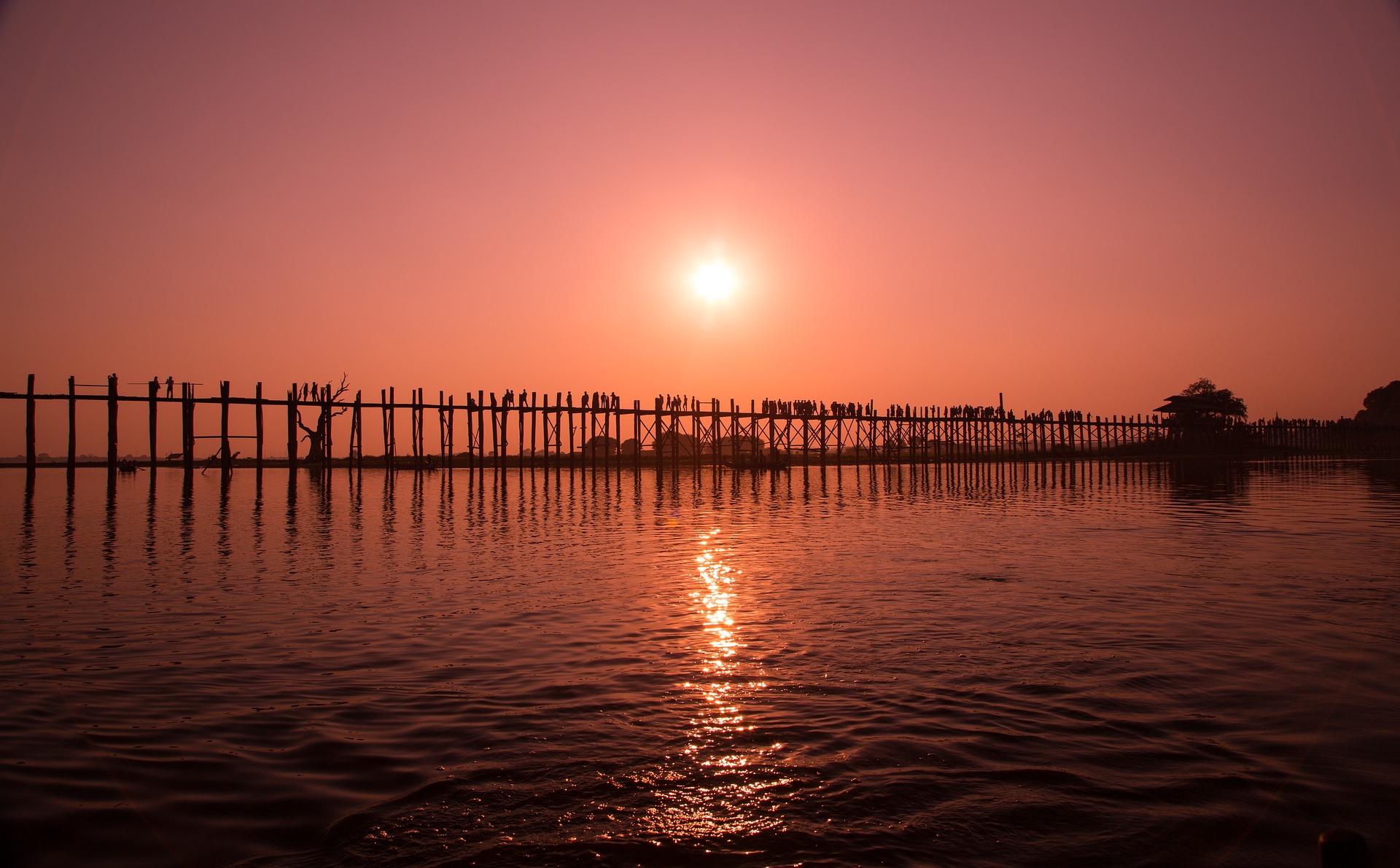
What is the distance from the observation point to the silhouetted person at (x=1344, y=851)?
7.65 ft

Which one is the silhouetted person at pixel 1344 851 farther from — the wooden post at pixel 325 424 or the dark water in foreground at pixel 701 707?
the wooden post at pixel 325 424

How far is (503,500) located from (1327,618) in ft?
81.2

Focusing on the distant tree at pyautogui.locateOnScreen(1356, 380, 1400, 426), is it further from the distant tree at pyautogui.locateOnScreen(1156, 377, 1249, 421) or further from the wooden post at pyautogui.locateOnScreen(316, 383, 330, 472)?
the wooden post at pyautogui.locateOnScreen(316, 383, 330, 472)

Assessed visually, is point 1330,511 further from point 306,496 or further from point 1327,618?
point 306,496

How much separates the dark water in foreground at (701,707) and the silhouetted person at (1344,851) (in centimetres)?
150

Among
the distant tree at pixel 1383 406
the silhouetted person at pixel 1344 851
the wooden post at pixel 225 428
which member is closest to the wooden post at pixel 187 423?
the wooden post at pixel 225 428

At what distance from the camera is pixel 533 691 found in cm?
636

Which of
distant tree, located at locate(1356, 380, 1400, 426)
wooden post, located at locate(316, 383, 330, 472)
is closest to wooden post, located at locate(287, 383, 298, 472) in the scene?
wooden post, located at locate(316, 383, 330, 472)

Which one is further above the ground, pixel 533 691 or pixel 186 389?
pixel 186 389

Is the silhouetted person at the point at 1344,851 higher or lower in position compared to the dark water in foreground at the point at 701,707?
higher

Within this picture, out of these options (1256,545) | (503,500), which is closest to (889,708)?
(1256,545)

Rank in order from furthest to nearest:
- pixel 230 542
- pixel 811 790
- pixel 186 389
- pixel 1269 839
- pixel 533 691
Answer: pixel 186 389
pixel 230 542
pixel 533 691
pixel 811 790
pixel 1269 839

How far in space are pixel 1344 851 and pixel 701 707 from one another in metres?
4.08

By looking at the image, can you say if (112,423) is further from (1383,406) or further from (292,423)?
(1383,406)
